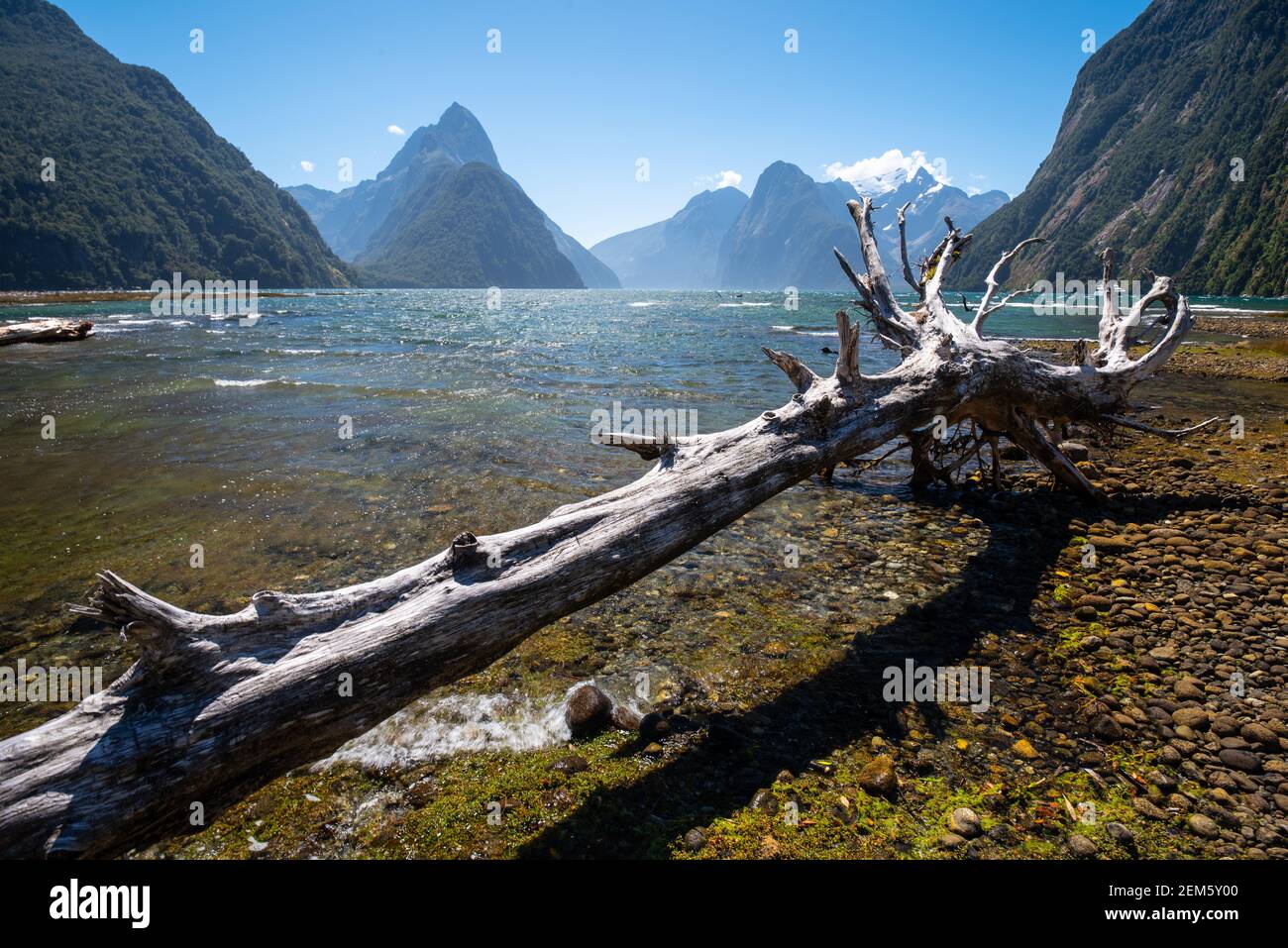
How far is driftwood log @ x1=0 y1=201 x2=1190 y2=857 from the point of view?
8.21ft

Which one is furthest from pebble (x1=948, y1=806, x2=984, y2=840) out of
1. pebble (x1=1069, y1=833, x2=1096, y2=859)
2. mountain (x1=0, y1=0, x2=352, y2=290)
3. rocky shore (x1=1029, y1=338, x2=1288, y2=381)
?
mountain (x1=0, y1=0, x2=352, y2=290)

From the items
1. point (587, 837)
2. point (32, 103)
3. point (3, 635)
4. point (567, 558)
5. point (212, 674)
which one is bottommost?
point (587, 837)

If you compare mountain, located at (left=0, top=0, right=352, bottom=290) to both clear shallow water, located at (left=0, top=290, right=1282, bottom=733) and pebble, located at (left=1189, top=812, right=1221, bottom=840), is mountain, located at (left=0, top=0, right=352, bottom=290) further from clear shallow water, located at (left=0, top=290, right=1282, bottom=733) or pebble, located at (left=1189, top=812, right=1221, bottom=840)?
pebble, located at (left=1189, top=812, right=1221, bottom=840)

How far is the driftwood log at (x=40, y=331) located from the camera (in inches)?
435

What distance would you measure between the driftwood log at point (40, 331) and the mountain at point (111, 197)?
14112cm

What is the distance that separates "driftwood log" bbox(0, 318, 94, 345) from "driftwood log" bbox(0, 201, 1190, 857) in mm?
12158

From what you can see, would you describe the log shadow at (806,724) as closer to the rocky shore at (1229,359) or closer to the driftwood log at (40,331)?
the driftwood log at (40,331)

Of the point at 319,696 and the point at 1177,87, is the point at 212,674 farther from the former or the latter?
the point at 1177,87

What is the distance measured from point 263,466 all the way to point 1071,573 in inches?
504

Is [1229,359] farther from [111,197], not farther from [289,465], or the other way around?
[111,197]

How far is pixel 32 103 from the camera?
481ft

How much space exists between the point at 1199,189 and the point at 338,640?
204 meters

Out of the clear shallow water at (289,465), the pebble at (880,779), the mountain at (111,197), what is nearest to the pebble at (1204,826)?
the pebble at (880,779)
